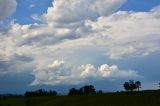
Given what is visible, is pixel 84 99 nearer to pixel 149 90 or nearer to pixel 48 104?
pixel 48 104

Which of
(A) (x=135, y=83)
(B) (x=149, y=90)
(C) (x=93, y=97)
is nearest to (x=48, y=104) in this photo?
(C) (x=93, y=97)

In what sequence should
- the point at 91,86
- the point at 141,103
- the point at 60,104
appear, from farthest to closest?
the point at 91,86
the point at 60,104
the point at 141,103

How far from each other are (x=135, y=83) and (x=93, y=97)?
32230 mm

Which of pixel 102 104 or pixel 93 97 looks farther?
pixel 93 97

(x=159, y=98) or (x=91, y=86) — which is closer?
(x=159, y=98)

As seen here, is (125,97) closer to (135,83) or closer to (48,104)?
(48,104)

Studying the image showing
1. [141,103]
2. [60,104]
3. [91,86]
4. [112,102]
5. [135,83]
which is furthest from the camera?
[91,86]

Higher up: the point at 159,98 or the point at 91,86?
the point at 91,86

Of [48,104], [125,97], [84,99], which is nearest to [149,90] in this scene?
[125,97]

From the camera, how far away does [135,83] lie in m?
160

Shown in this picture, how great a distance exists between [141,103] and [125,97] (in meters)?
13.3

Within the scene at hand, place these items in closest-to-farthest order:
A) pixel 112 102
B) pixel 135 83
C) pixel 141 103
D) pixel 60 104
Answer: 1. pixel 141 103
2. pixel 112 102
3. pixel 60 104
4. pixel 135 83

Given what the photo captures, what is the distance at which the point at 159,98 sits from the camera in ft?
376

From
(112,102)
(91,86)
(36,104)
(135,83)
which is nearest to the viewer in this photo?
(112,102)
